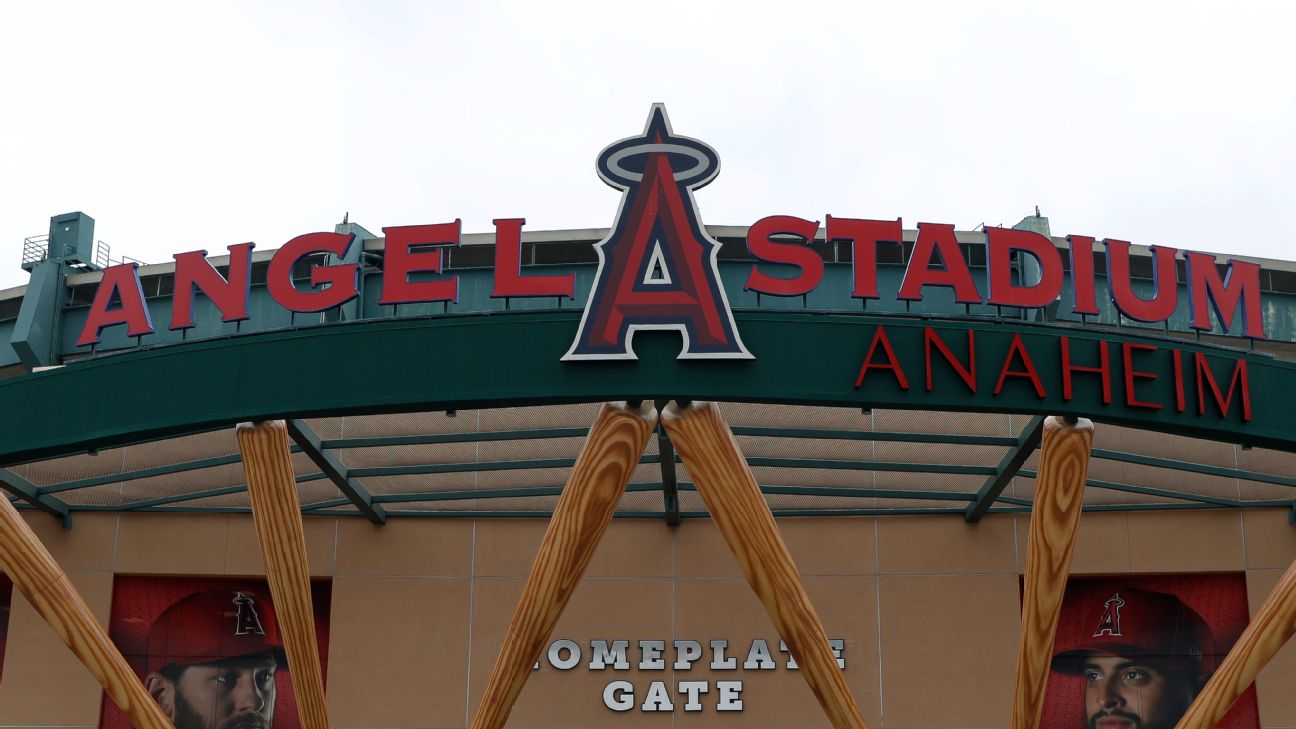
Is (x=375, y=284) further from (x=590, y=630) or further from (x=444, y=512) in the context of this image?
(x=590, y=630)

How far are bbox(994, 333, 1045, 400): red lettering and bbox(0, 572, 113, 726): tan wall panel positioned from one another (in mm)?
20573

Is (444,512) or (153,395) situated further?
(444,512)

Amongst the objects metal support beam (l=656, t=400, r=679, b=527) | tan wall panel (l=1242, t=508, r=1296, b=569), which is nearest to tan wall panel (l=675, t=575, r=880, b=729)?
metal support beam (l=656, t=400, r=679, b=527)

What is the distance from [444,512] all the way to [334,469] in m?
4.04

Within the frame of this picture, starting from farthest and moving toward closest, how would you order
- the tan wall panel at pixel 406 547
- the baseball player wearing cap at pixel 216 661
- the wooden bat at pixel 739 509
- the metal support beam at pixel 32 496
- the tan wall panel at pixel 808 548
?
the tan wall panel at pixel 406 547
the baseball player wearing cap at pixel 216 661
the tan wall panel at pixel 808 548
the metal support beam at pixel 32 496
the wooden bat at pixel 739 509

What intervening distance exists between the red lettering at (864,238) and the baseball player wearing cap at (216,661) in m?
15.7

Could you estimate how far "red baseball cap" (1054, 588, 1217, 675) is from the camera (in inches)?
1209

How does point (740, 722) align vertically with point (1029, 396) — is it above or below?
below

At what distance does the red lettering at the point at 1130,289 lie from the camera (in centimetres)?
2341

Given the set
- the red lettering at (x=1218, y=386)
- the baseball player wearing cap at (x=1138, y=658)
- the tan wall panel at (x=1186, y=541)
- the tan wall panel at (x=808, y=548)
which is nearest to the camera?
the red lettering at (x=1218, y=386)

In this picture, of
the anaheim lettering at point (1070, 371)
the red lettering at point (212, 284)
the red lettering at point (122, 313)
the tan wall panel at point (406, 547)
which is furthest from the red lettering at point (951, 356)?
the tan wall panel at point (406, 547)

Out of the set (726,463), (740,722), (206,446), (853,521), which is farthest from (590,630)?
(726,463)

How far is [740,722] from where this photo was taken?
3048 cm

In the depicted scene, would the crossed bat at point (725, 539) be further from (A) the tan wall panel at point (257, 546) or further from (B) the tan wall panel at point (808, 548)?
(B) the tan wall panel at point (808, 548)
